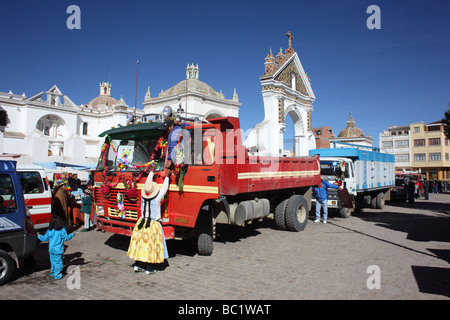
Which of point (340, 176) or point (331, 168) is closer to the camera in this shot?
point (340, 176)

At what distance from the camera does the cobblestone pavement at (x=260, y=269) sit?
484 cm

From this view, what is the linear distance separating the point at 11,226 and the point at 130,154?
2683mm

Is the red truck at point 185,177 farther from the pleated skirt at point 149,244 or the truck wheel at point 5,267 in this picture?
the truck wheel at point 5,267

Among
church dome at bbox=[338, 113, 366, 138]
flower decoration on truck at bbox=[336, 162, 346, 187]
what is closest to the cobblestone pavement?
flower decoration on truck at bbox=[336, 162, 346, 187]

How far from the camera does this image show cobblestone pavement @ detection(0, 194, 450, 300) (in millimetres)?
4840

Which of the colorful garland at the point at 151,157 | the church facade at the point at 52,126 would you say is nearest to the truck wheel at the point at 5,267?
the colorful garland at the point at 151,157

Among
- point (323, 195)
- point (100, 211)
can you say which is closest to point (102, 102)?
point (323, 195)

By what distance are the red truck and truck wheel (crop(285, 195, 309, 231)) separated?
242 centimetres

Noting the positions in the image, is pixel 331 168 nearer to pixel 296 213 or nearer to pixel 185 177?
pixel 296 213

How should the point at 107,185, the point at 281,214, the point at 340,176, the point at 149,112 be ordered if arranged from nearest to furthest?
the point at 107,185
the point at 281,214
the point at 340,176
the point at 149,112

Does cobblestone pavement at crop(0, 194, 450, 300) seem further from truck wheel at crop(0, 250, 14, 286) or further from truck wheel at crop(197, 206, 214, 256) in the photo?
truck wheel at crop(197, 206, 214, 256)

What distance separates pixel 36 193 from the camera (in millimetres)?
8719

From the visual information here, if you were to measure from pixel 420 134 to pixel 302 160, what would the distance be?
64.8 meters
